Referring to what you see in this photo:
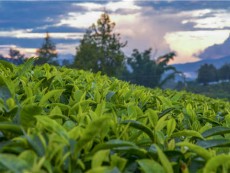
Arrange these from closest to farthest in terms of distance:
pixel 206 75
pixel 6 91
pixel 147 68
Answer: pixel 6 91
pixel 147 68
pixel 206 75

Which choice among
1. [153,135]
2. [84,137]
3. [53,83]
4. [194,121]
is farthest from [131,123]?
[53,83]

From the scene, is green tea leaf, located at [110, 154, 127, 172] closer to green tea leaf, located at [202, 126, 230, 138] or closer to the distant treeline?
green tea leaf, located at [202, 126, 230, 138]

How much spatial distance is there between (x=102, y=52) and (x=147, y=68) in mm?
24349

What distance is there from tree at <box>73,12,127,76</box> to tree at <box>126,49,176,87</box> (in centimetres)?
1934

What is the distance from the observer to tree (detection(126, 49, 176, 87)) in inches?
2808

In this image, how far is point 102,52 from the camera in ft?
166

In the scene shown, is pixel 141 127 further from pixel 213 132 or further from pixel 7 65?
pixel 7 65

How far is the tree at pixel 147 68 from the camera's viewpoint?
71.3 meters

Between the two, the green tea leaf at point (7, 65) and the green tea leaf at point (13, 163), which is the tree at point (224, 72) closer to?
the green tea leaf at point (7, 65)

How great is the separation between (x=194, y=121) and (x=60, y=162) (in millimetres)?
1084

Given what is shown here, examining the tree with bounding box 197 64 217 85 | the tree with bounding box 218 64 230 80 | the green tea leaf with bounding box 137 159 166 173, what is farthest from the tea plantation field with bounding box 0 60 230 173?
the tree with bounding box 218 64 230 80

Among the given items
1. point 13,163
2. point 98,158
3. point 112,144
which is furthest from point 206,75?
point 13,163

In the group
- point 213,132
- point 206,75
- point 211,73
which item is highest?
point 213,132

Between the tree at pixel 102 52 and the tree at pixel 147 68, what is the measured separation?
19.3 m
